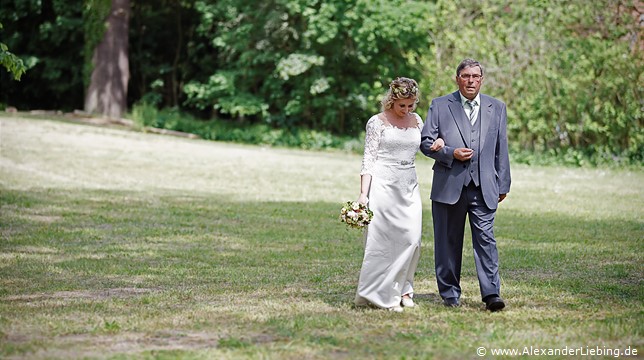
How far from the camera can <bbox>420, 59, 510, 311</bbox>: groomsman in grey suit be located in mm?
7766

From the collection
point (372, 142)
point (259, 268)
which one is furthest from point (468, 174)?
point (259, 268)

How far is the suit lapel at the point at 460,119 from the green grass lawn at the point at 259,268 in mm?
1383

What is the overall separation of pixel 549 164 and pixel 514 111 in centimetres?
199

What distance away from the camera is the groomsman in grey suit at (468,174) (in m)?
7.77

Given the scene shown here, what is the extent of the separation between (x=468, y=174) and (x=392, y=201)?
2.16ft

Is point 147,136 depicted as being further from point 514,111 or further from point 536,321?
point 536,321

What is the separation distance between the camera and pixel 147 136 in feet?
91.6

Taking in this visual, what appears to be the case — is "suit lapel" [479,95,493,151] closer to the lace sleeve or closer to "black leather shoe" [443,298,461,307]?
the lace sleeve

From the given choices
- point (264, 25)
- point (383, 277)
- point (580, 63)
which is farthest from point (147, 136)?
point (383, 277)

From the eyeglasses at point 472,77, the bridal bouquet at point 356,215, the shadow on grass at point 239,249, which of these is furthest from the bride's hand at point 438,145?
the shadow on grass at point 239,249

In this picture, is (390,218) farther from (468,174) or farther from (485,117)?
(485,117)

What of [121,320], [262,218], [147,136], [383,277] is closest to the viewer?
[121,320]

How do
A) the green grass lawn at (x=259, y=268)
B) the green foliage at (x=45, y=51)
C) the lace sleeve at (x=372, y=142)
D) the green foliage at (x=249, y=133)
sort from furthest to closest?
the green foliage at (x=45, y=51) → the green foliage at (x=249, y=133) → the lace sleeve at (x=372, y=142) → the green grass lawn at (x=259, y=268)

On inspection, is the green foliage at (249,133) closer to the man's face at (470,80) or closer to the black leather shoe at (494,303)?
the man's face at (470,80)
